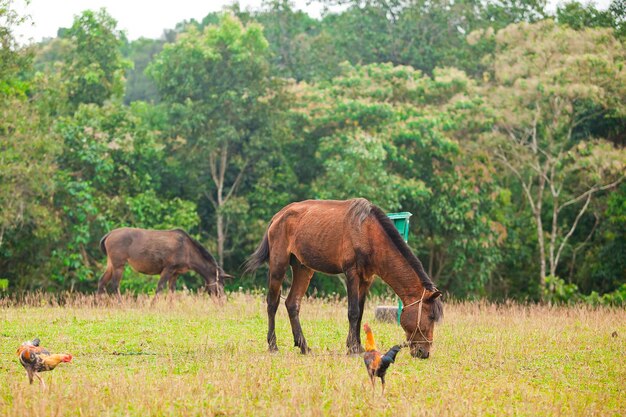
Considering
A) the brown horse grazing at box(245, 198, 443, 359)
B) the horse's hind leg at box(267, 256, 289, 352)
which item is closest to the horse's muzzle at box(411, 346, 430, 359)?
the brown horse grazing at box(245, 198, 443, 359)

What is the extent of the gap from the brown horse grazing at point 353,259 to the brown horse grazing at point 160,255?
9.64m

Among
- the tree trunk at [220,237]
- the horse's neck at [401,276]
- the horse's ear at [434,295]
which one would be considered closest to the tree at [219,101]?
the tree trunk at [220,237]

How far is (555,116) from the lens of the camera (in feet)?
111

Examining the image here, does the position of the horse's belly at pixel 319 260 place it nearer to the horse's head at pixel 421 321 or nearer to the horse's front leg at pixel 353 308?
the horse's front leg at pixel 353 308

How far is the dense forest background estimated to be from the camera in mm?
31812

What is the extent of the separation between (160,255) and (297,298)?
10487 mm

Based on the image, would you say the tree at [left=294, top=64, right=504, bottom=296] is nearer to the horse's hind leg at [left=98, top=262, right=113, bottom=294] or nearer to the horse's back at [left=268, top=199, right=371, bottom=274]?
the horse's hind leg at [left=98, top=262, right=113, bottom=294]

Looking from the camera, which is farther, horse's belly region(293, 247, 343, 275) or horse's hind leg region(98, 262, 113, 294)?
horse's hind leg region(98, 262, 113, 294)

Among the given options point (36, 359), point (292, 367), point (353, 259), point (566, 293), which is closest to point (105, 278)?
point (353, 259)

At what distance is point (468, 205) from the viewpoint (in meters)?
33.5

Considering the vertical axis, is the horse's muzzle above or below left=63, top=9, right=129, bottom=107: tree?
below

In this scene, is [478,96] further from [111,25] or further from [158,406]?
[158,406]

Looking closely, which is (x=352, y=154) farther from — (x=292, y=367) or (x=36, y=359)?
(x=36, y=359)

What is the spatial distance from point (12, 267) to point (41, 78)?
7.59m
